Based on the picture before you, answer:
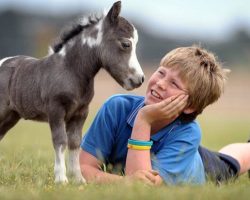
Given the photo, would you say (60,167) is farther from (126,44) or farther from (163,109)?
(126,44)

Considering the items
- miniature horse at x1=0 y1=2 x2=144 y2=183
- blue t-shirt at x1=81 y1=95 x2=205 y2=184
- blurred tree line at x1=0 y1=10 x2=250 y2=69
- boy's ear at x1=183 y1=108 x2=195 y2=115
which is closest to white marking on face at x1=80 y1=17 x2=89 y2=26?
miniature horse at x1=0 y1=2 x2=144 y2=183

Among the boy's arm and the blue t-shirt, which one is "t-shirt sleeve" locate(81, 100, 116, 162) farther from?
the boy's arm

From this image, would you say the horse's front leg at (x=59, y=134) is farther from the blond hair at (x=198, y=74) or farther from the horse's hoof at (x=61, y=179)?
the blond hair at (x=198, y=74)

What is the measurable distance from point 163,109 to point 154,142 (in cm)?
54

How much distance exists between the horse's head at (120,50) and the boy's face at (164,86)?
146 millimetres

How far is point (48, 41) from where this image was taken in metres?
42.3

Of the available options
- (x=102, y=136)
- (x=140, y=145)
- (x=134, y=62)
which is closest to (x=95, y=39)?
(x=134, y=62)

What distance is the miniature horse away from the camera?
19.7ft

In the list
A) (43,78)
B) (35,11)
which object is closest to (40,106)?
(43,78)

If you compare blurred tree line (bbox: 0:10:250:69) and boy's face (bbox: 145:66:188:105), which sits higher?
boy's face (bbox: 145:66:188:105)

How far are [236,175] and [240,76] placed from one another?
1691 inches

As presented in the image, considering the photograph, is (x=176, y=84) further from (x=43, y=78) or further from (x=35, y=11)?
(x=35, y=11)

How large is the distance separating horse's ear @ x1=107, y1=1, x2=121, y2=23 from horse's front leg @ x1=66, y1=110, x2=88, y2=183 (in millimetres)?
876

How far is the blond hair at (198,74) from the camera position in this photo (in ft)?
20.0
